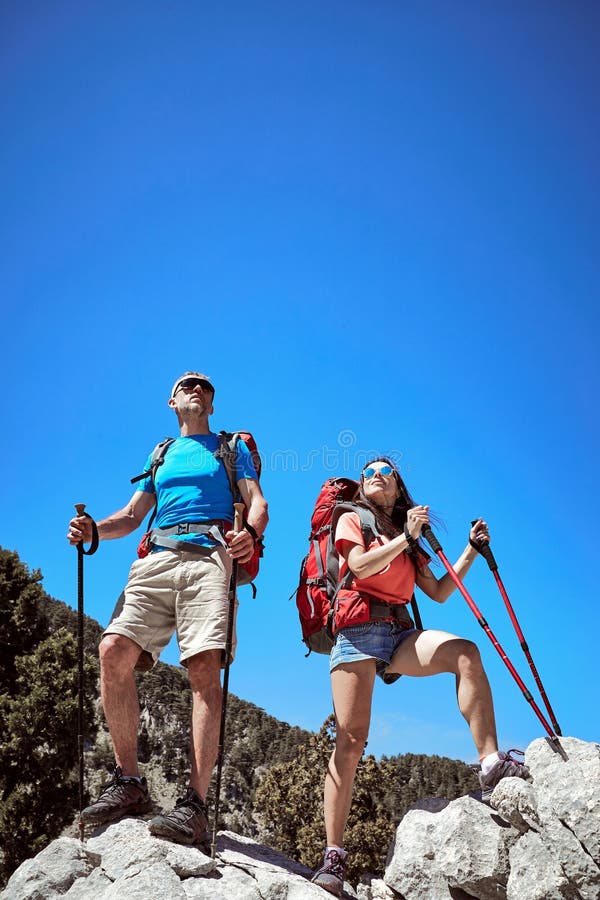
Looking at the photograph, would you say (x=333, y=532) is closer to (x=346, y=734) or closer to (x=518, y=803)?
(x=346, y=734)

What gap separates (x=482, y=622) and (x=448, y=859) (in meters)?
1.56

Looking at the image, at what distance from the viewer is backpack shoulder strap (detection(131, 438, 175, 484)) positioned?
19.2 feet

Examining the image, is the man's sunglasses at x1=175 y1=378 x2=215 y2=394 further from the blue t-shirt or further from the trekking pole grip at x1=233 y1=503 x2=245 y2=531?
the trekking pole grip at x1=233 y1=503 x2=245 y2=531

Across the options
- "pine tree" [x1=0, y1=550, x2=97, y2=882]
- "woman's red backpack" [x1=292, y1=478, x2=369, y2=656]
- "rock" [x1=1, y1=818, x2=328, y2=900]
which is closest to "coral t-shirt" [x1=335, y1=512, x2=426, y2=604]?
"woman's red backpack" [x1=292, y1=478, x2=369, y2=656]

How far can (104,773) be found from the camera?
1024 inches

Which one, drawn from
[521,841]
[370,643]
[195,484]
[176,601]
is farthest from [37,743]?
[521,841]

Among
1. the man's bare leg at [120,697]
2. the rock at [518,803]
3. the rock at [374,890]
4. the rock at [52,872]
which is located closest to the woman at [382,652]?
the rock at [518,803]

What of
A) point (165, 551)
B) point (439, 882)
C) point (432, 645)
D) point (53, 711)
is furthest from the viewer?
point (53, 711)

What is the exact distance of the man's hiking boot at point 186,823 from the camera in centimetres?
439

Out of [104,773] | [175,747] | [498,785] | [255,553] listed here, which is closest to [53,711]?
[104,773]

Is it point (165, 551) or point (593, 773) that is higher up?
point (165, 551)

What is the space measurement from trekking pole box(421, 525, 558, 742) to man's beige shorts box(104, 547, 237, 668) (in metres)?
1.61

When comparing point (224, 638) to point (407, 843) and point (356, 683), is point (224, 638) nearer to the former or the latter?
point (356, 683)

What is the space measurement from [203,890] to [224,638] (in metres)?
1.57
